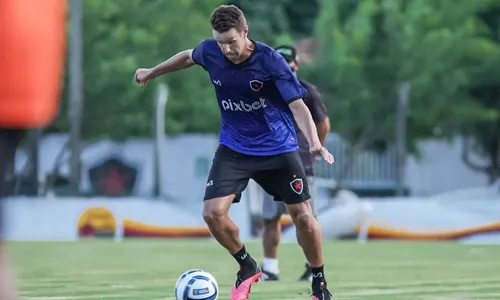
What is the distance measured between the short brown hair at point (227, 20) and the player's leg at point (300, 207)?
1052 millimetres

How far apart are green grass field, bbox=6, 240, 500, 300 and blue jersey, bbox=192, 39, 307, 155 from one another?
1381 millimetres

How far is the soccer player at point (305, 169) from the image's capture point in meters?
12.1

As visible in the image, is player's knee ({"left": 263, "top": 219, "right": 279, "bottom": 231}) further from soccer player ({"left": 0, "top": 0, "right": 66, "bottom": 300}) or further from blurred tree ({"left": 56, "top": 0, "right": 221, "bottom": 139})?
blurred tree ({"left": 56, "top": 0, "right": 221, "bottom": 139})

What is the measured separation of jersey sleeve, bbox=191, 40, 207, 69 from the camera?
9.20 m

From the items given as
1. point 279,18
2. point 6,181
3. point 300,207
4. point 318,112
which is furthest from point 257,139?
point 279,18

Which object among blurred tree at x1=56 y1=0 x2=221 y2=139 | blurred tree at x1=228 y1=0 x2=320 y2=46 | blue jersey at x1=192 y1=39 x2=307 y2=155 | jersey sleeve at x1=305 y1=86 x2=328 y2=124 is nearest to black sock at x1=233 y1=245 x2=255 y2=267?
blue jersey at x1=192 y1=39 x2=307 y2=155

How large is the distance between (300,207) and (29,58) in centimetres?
427

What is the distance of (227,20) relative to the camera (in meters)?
8.54

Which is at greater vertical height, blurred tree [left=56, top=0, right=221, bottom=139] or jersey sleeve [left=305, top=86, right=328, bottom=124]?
blurred tree [left=56, top=0, right=221, bottom=139]

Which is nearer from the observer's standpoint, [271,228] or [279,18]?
[271,228]

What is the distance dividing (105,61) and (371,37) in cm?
851

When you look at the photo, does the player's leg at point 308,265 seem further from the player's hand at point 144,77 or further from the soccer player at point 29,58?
the soccer player at point 29,58

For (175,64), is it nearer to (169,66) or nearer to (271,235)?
(169,66)

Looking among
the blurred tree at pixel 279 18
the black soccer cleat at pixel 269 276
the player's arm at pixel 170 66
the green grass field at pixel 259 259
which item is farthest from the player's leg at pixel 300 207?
the blurred tree at pixel 279 18
